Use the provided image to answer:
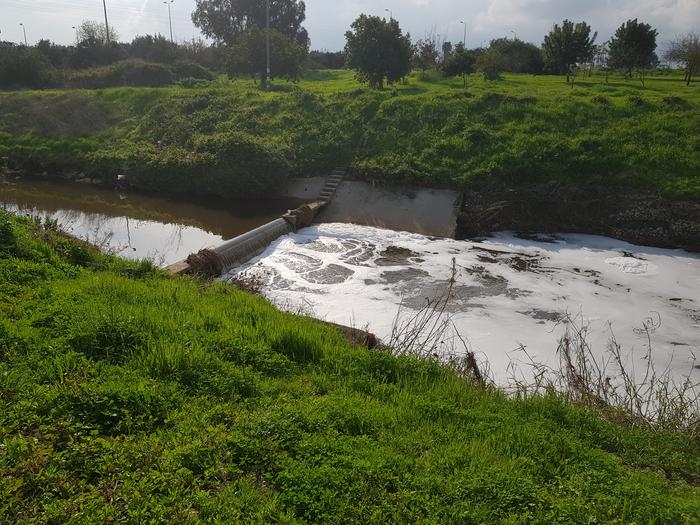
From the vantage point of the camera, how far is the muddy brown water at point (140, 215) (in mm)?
14805

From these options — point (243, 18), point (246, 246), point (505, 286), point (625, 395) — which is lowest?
point (505, 286)

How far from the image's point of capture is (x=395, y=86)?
28.0 metres

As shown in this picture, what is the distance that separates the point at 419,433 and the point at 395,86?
25614 mm

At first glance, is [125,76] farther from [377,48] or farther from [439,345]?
[439,345]

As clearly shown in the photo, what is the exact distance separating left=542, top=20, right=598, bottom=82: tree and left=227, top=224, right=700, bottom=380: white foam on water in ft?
54.8

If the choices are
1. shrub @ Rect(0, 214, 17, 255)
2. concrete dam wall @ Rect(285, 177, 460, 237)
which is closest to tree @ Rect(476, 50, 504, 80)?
concrete dam wall @ Rect(285, 177, 460, 237)

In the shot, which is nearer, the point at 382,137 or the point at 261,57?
the point at 382,137

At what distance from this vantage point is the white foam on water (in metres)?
9.81

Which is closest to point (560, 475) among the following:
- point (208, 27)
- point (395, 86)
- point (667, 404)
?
point (667, 404)

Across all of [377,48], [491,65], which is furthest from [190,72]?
[491,65]

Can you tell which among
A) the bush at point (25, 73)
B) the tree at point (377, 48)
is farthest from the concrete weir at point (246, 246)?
the bush at point (25, 73)

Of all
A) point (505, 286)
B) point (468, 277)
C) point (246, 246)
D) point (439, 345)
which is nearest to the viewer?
point (439, 345)

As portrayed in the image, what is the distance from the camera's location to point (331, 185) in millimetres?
18953

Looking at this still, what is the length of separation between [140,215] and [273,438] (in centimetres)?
1498
